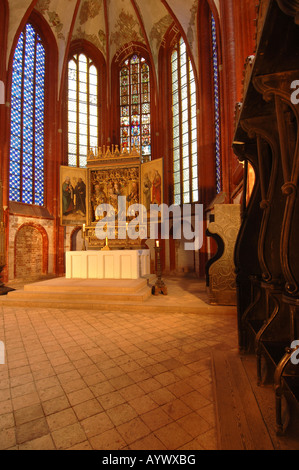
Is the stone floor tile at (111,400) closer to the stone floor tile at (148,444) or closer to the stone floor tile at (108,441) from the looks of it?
the stone floor tile at (108,441)

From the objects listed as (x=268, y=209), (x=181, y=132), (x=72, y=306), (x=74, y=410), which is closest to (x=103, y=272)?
(x=72, y=306)

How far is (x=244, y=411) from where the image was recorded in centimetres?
171

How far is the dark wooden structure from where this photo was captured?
1318 millimetres

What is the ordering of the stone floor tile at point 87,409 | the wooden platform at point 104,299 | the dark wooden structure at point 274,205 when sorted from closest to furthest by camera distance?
the dark wooden structure at point 274,205 < the stone floor tile at point 87,409 < the wooden platform at point 104,299

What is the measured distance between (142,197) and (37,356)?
7882mm

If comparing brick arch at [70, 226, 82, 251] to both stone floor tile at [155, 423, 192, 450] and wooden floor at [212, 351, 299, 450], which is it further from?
stone floor tile at [155, 423, 192, 450]

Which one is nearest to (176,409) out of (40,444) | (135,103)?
(40,444)

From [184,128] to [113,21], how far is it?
8.60m

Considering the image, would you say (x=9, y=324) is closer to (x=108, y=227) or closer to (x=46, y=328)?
(x=46, y=328)

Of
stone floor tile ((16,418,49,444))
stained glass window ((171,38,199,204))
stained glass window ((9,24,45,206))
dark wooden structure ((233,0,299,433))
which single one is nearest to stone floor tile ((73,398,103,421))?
stone floor tile ((16,418,49,444))

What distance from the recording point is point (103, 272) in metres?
7.57

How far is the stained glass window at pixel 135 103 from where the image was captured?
1457 centimetres

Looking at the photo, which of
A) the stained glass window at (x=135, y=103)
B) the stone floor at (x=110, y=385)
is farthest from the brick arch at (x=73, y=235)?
the stone floor at (x=110, y=385)

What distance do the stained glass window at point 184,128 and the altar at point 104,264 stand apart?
5968mm
